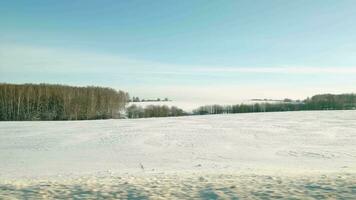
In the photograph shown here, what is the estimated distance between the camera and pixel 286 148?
24.0 m

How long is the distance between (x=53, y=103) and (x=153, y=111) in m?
20.6

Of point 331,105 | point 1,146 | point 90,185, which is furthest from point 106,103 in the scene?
point 90,185

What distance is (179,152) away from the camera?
2244 centimetres

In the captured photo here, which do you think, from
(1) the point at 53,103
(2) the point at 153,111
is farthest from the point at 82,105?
(2) the point at 153,111

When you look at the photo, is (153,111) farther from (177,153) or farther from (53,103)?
(177,153)

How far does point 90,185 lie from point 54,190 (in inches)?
35.3

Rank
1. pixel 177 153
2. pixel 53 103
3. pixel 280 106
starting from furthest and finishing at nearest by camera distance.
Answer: pixel 280 106, pixel 53 103, pixel 177 153

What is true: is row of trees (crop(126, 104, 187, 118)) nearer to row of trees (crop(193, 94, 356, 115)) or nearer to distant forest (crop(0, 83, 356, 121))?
distant forest (crop(0, 83, 356, 121))

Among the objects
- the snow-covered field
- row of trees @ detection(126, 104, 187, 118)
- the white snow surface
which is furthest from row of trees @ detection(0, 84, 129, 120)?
the snow-covered field

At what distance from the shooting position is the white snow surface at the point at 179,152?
16.8 m

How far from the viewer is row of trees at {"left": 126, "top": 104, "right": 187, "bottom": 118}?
82.4m

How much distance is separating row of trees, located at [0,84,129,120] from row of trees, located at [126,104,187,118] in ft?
10.3

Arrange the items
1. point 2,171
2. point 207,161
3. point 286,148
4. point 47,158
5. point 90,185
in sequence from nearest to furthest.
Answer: point 90,185 → point 2,171 → point 207,161 → point 47,158 → point 286,148

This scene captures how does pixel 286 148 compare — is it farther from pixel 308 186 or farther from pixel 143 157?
pixel 308 186
